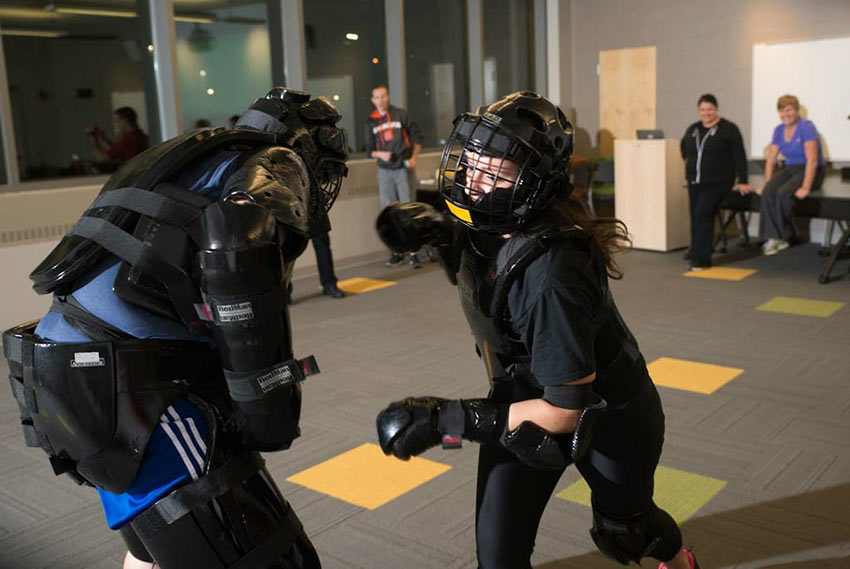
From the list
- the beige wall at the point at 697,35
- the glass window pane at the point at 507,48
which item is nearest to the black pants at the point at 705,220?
the beige wall at the point at 697,35

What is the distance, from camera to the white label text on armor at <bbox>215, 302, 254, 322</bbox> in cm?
130

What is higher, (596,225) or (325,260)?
(596,225)

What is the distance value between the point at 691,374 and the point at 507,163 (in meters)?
2.91

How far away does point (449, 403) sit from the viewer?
57.2 inches

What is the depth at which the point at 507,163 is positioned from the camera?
148 cm

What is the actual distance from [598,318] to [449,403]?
0.34 metres

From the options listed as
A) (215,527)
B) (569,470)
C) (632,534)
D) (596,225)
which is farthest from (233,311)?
(569,470)

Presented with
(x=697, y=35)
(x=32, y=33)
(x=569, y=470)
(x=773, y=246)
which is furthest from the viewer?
(x=697, y=35)

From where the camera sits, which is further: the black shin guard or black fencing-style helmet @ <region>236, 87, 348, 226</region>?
black fencing-style helmet @ <region>236, 87, 348, 226</region>

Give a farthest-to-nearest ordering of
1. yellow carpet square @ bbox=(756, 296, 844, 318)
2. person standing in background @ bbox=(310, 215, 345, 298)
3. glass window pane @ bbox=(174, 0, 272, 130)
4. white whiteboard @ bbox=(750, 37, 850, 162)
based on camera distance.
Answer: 1. white whiteboard @ bbox=(750, 37, 850, 162)
2. glass window pane @ bbox=(174, 0, 272, 130)
3. person standing in background @ bbox=(310, 215, 345, 298)
4. yellow carpet square @ bbox=(756, 296, 844, 318)

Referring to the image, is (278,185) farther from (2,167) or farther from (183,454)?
(2,167)

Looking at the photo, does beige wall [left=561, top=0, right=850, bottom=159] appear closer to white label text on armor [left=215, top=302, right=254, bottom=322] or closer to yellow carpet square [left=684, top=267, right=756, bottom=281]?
yellow carpet square [left=684, top=267, right=756, bottom=281]

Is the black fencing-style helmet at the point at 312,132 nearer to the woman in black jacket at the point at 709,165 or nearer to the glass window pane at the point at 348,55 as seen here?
the woman in black jacket at the point at 709,165

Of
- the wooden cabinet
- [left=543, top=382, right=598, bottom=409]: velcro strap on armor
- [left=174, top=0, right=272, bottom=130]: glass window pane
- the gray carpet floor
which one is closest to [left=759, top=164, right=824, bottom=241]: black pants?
the wooden cabinet
